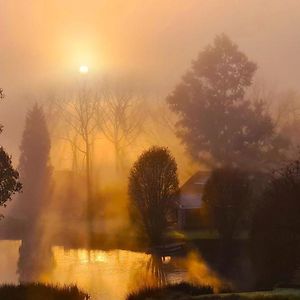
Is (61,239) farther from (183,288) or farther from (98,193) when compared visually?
(183,288)

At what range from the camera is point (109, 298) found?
1126 inches

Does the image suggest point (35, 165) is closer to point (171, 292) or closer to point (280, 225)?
point (280, 225)

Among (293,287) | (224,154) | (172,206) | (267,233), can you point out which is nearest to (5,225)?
(172,206)

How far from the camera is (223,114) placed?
6569cm

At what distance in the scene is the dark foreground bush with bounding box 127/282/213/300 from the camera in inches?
998

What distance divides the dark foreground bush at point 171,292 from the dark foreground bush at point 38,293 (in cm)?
250

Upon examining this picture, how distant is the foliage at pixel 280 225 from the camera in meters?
38.7

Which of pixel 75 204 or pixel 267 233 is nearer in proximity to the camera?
pixel 267 233

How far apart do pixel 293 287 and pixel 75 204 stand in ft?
207

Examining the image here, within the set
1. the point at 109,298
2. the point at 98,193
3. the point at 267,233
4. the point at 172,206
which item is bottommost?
the point at 109,298

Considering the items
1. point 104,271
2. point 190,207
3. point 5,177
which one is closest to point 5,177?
point 5,177

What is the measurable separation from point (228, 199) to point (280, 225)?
53.0 feet

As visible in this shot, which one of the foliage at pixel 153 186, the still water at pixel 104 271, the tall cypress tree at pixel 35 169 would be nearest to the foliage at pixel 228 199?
the foliage at pixel 153 186

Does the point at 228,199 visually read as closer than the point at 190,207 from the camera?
Yes
